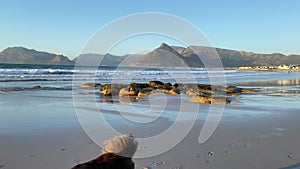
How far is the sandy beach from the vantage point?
4.51 m

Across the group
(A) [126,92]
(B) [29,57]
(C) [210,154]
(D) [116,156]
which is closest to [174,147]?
(C) [210,154]

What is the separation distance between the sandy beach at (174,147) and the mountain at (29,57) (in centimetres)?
9464

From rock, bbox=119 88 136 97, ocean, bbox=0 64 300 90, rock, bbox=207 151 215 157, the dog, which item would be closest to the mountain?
ocean, bbox=0 64 300 90

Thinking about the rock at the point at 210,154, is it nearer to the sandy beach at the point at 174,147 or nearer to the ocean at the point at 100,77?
the sandy beach at the point at 174,147

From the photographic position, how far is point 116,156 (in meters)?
3.18

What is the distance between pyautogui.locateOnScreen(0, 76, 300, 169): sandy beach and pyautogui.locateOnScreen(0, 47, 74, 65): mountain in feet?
311

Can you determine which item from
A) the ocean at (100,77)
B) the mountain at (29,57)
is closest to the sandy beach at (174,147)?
the ocean at (100,77)

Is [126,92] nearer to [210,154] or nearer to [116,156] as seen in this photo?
[210,154]

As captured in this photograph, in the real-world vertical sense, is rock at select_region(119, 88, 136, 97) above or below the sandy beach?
above

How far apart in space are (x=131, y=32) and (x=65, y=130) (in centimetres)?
294

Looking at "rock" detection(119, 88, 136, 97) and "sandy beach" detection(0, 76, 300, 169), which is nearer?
"sandy beach" detection(0, 76, 300, 169)

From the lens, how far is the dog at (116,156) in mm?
3057

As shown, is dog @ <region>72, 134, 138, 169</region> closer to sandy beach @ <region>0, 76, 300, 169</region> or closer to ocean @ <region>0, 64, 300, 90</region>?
sandy beach @ <region>0, 76, 300, 169</region>

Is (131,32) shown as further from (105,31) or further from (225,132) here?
(225,132)
